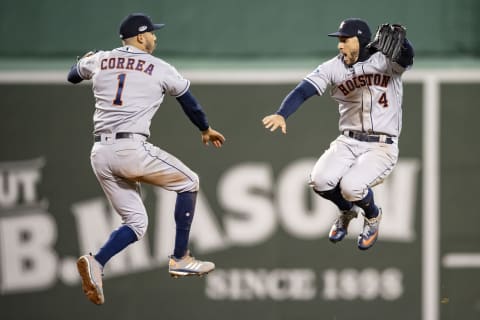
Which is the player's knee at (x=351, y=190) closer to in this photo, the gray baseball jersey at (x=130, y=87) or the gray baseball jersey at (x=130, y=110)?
the gray baseball jersey at (x=130, y=110)

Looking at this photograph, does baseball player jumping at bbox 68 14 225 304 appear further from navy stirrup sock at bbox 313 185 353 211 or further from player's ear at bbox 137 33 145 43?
navy stirrup sock at bbox 313 185 353 211

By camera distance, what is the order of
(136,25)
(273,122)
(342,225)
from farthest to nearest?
(342,225) < (136,25) < (273,122)

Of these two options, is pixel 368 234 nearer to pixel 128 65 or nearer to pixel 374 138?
pixel 374 138

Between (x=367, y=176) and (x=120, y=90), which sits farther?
(x=367, y=176)

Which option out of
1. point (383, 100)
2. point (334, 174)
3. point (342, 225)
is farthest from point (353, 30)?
point (342, 225)

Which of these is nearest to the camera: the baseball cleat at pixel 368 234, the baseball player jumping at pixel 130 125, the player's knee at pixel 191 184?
the baseball player jumping at pixel 130 125

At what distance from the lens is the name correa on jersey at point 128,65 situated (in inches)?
288

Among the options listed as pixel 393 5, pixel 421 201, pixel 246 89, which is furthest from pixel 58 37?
pixel 421 201

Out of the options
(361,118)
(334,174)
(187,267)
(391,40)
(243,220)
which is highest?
(391,40)

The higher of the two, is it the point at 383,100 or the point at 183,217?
the point at 383,100

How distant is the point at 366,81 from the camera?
7.74 metres

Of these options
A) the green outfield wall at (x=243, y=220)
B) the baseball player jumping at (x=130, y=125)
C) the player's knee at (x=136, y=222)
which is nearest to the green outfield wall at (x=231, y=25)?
the green outfield wall at (x=243, y=220)

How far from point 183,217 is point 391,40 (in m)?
1.96

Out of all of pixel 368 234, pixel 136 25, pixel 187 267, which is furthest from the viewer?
pixel 368 234
